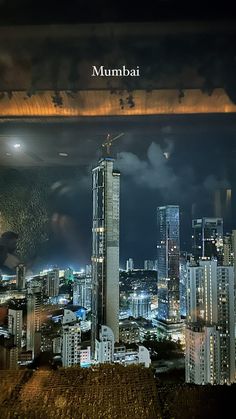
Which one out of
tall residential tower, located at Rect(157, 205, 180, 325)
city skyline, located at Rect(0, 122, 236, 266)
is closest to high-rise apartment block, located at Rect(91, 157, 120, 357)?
city skyline, located at Rect(0, 122, 236, 266)

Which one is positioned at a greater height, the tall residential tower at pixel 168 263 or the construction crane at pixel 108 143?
the construction crane at pixel 108 143

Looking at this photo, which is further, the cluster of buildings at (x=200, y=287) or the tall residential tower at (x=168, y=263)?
the tall residential tower at (x=168, y=263)

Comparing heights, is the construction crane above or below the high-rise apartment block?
above

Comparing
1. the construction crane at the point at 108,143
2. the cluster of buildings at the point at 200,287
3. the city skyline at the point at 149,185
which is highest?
the construction crane at the point at 108,143

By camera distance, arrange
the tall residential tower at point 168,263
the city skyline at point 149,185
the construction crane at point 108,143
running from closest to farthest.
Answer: the construction crane at point 108,143, the city skyline at point 149,185, the tall residential tower at point 168,263

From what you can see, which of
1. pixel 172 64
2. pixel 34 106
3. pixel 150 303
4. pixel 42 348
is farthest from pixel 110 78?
pixel 42 348

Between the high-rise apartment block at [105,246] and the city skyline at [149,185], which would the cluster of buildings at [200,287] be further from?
the high-rise apartment block at [105,246]

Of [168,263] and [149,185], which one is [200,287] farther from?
[149,185]

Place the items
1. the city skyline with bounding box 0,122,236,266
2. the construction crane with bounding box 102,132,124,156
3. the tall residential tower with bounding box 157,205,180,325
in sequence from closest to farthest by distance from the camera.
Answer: the construction crane with bounding box 102,132,124,156
the city skyline with bounding box 0,122,236,266
the tall residential tower with bounding box 157,205,180,325

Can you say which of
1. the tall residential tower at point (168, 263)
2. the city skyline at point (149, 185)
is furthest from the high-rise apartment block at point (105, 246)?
the tall residential tower at point (168, 263)

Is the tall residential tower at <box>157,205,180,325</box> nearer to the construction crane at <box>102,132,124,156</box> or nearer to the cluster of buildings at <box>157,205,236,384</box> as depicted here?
the cluster of buildings at <box>157,205,236,384</box>

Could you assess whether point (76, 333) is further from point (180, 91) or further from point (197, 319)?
point (180, 91)
